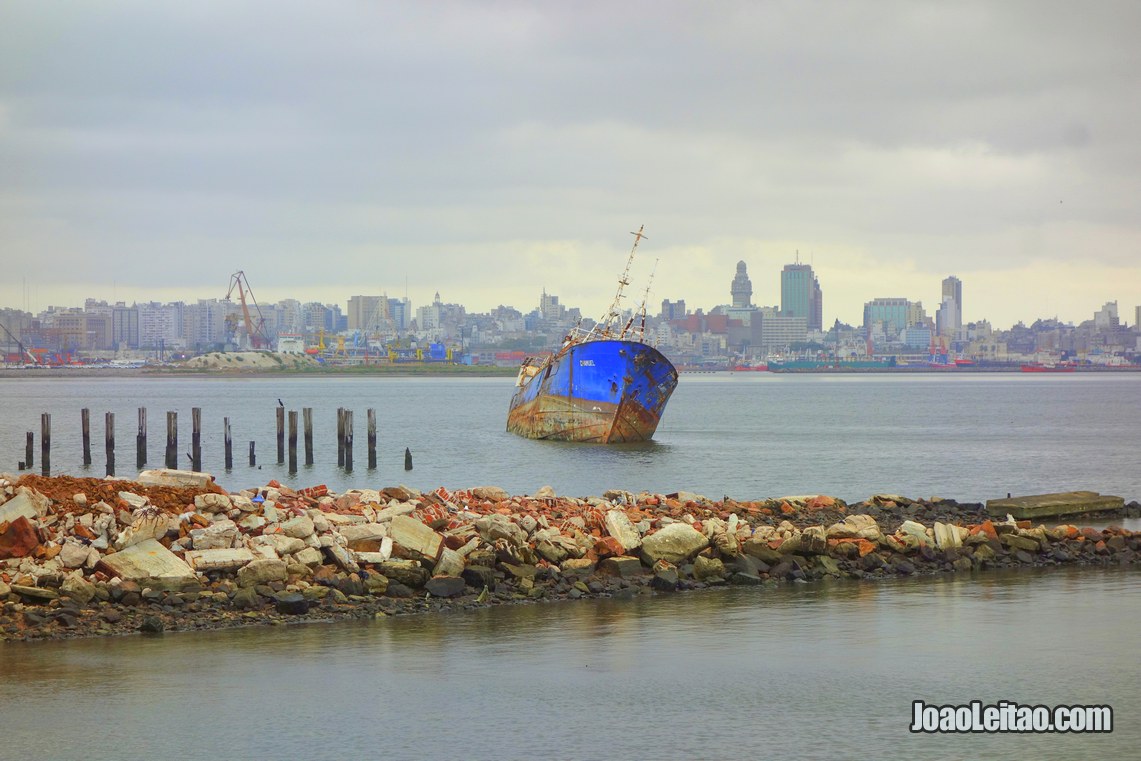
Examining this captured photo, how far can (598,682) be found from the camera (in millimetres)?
13883

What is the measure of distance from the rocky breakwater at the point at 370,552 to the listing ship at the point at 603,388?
31580 mm

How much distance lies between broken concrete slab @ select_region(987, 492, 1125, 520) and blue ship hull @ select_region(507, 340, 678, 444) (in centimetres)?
2771

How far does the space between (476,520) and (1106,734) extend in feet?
33.4

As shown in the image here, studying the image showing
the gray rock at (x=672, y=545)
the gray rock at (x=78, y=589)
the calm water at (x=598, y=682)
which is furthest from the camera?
the gray rock at (x=672, y=545)

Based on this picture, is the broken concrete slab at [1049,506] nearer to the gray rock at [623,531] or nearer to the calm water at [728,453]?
the calm water at [728,453]

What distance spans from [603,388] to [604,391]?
0.23 meters

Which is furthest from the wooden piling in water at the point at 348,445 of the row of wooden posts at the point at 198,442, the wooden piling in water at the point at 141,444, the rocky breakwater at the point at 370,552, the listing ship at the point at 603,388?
the rocky breakwater at the point at 370,552

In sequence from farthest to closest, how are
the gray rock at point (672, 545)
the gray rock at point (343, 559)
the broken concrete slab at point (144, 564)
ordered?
the gray rock at point (672, 545), the gray rock at point (343, 559), the broken concrete slab at point (144, 564)

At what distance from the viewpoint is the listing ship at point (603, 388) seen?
180ft

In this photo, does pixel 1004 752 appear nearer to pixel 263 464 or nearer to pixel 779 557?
pixel 779 557

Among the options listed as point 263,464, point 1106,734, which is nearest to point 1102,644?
point 1106,734

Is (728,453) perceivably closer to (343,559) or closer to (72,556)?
(343,559)

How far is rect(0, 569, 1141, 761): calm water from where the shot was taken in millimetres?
11766

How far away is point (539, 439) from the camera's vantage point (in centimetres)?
6047
